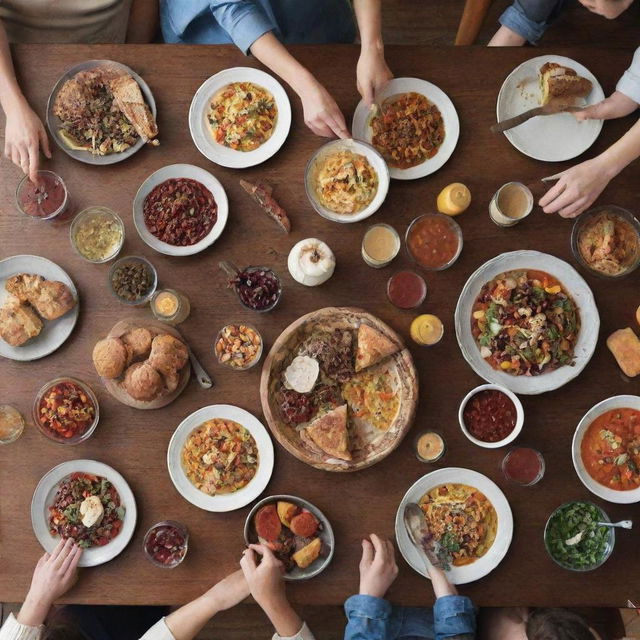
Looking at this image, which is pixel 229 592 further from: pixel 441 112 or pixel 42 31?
pixel 42 31

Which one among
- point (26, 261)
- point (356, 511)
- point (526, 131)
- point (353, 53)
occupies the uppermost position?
point (353, 53)

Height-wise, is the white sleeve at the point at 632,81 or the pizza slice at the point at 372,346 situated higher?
the white sleeve at the point at 632,81

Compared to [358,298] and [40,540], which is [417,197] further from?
[40,540]

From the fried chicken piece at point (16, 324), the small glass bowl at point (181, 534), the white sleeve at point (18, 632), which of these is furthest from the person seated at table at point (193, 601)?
the fried chicken piece at point (16, 324)

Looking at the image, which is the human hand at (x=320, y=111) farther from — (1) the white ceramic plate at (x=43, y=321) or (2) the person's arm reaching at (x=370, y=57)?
(1) the white ceramic plate at (x=43, y=321)

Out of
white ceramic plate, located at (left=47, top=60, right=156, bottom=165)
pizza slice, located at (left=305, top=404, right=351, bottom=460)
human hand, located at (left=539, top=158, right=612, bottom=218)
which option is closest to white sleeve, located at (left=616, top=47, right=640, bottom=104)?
human hand, located at (left=539, top=158, right=612, bottom=218)

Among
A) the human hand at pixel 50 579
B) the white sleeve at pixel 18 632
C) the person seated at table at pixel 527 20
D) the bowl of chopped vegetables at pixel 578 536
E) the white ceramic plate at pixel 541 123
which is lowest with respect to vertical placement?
the white sleeve at pixel 18 632

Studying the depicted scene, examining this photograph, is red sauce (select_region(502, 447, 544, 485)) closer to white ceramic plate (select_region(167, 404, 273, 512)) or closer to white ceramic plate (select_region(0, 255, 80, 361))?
white ceramic plate (select_region(167, 404, 273, 512))

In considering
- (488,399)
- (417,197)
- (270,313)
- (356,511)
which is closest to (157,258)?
(270,313)
